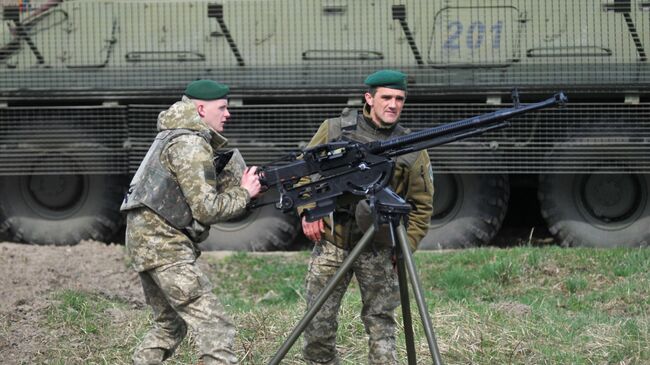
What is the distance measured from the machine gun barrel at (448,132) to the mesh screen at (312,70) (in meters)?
5.56

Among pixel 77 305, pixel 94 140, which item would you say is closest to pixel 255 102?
pixel 94 140

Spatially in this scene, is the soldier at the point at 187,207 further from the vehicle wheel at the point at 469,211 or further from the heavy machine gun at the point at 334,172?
the vehicle wheel at the point at 469,211

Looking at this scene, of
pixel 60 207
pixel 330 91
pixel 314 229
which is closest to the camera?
pixel 314 229

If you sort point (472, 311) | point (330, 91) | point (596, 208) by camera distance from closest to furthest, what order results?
point (472, 311), point (330, 91), point (596, 208)

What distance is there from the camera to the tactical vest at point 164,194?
5863 mm

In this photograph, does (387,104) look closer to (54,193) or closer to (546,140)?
(546,140)

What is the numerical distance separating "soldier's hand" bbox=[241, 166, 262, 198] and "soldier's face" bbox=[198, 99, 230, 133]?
30cm

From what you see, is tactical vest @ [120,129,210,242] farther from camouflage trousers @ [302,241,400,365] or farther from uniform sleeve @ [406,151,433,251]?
uniform sleeve @ [406,151,433,251]

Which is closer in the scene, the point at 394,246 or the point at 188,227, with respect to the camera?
the point at 394,246

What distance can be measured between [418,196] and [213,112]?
1107 mm

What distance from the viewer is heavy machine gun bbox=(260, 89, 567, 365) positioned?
5727 mm

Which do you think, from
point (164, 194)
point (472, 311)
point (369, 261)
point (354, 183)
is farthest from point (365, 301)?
point (472, 311)

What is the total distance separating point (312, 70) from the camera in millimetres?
11609

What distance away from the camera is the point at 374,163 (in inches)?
231
